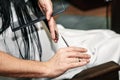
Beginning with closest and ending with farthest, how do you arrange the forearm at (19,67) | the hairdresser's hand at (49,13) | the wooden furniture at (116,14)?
the forearm at (19,67), the hairdresser's hand at (49,13), the wooden furniture at (116,14)

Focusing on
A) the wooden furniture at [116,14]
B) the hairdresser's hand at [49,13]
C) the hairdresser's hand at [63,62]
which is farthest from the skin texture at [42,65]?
the wooden furniture at [116,14]

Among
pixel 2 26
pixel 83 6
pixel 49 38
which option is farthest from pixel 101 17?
pixel 2 26

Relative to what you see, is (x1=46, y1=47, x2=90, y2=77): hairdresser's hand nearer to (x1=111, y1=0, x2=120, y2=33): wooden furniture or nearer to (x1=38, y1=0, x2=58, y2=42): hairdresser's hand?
(x1=38, y1=0, x2=58, y2=42): hairdresser's hand

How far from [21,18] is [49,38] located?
0.53 feet

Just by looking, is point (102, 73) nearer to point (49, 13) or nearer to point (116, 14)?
point (49, 13)

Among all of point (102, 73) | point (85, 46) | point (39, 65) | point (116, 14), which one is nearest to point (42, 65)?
point (39, 65)

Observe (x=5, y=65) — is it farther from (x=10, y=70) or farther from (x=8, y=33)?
(x=8, y=33)

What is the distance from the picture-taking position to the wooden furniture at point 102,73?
87cm

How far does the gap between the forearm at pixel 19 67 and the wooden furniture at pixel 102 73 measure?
12 cm

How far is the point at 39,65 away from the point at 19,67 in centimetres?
7

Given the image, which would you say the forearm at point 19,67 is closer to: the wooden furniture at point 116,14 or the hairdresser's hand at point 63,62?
the hairdresser's hand at point 63,62

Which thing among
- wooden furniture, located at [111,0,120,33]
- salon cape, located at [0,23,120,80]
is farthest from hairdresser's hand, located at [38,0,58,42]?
wooden furniture, located at [111,0,120,33]

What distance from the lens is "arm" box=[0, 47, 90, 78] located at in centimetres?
82

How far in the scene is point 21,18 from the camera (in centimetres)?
100
